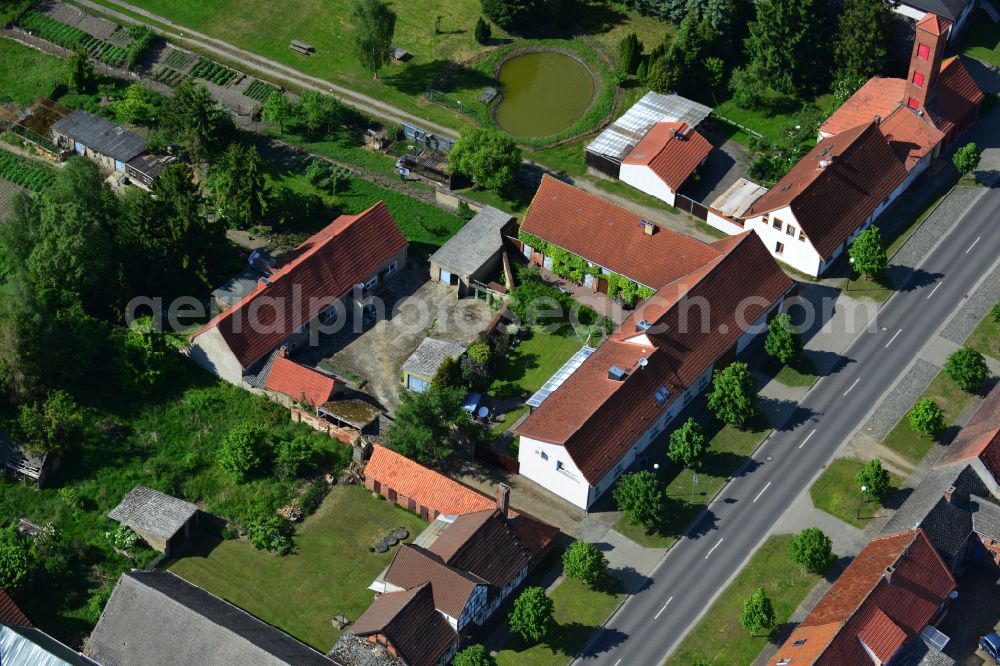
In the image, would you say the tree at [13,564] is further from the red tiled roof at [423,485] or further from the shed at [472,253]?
the shed at [472,253]

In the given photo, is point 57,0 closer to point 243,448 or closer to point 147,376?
point 147,376

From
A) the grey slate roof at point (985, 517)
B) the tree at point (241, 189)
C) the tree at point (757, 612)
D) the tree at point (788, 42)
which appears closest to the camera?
the tree at point (757, 612)

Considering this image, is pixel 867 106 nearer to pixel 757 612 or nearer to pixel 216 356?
pixel 757 612

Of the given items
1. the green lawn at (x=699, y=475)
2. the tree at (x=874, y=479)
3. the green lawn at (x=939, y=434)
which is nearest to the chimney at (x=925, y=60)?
the green lawn at (x=939, y=434)

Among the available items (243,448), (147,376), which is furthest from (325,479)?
(147,376)

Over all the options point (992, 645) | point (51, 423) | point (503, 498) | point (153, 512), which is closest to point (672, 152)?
point (503, 498)

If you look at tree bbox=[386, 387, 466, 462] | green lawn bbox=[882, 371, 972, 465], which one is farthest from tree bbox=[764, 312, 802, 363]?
tree bbox=[386, 387, 466, 462]
